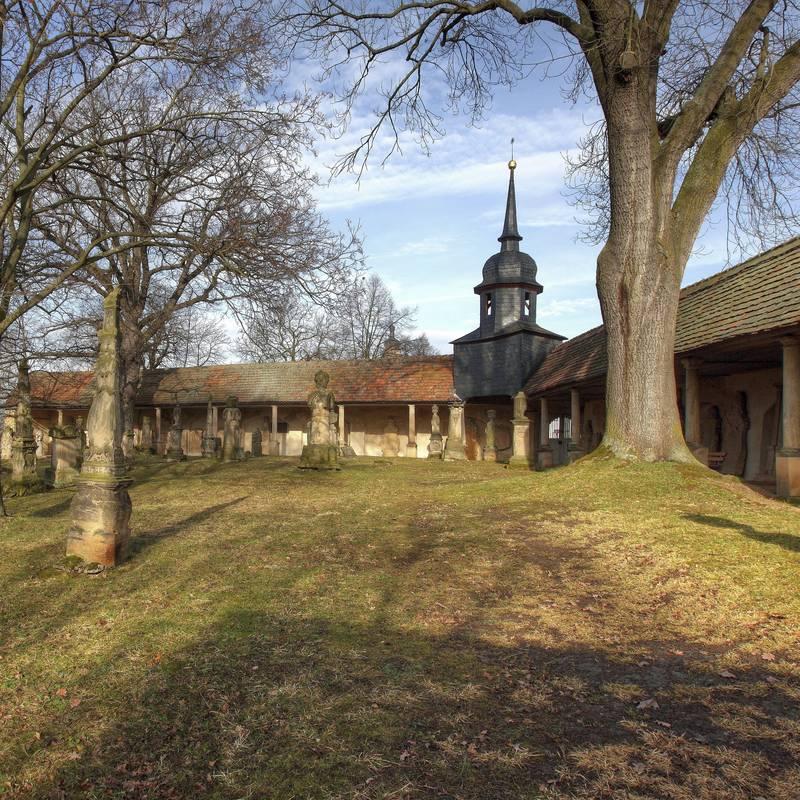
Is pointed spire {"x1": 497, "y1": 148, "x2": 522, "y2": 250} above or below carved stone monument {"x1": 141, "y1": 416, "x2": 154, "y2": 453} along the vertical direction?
above

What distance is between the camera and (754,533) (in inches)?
253

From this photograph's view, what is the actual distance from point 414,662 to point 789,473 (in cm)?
855

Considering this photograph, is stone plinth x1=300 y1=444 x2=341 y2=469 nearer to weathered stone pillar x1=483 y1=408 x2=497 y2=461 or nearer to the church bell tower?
weathered stone pillar x1=483 y1=408 x2=497 y2=461

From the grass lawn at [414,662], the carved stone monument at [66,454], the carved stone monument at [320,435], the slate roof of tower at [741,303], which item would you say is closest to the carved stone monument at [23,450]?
the carved stone monument at [66,454]

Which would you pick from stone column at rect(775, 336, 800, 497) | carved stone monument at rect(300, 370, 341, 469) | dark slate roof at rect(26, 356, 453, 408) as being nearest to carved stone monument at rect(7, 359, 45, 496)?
carved stone monument at rect(300, 370, 341, 469)

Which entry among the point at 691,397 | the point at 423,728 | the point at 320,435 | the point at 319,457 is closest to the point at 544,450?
the point at 691,397

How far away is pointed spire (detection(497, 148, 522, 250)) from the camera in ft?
94.3

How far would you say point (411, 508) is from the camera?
30.2 feet

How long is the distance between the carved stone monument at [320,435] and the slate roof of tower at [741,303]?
22.6 ft

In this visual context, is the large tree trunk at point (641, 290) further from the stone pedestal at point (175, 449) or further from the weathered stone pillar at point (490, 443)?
the stone pedestal at point (175, 449)

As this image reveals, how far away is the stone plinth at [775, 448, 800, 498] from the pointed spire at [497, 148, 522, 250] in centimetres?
2024

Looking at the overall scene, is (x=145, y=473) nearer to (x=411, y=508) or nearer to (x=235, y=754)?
(x=411, y=508)

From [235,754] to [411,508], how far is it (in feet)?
21.4

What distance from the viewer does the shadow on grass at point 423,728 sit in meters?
2.48
